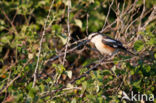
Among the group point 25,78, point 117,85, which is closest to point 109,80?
point 117,85

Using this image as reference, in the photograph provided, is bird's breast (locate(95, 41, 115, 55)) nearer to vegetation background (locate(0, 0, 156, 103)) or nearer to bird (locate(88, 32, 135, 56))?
bird (locate(88, 32, 135, 56))

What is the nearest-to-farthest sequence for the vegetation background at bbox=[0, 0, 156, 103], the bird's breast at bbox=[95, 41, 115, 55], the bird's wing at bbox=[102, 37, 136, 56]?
the vegetation background at bbox=[0, 0, 156, 103] → the bird's wing at bbox=[102, 37, 136, 56] → the bird's breast at bbox=[95, 41, 115, 55]

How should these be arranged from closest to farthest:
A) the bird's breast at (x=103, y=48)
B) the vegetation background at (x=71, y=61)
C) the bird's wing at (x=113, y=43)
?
the vegetation background at (x=71, y=61)
the bird's wing at (x=113, y=43)
the bird's breast at (x=103, y=48)

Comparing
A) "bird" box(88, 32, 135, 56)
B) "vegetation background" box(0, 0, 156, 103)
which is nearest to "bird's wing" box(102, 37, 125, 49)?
"bird" box(88, 32, 135, 56)

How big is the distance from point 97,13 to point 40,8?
1.37 metres

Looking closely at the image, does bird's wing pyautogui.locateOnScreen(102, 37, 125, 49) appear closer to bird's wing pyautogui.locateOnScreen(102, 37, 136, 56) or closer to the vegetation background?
bird's wing pyautogui.locateOnScreen(102, 37, 136, 56)

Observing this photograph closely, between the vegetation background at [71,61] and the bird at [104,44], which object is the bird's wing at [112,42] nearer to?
the bird at [104,44]

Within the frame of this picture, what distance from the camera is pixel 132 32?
496 cm

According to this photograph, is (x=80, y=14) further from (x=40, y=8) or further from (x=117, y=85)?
(x=117, y=85)

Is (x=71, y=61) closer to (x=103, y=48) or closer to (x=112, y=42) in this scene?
(x=103, y=48)

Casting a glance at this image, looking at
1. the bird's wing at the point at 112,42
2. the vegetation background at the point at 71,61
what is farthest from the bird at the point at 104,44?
the vegetation background at the point at 71,61

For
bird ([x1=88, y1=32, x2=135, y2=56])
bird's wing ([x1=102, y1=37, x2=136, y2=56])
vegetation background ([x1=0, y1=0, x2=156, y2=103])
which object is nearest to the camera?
vegetation background ([x1=0, y1=0, x2=156, y2=103])

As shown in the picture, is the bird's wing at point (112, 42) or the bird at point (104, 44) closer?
the bird's wing at point (112, 42)

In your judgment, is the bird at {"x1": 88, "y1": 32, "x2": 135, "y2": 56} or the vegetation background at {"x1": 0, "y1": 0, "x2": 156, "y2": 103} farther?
the bird at {"x1": 88, "y1": 32, "x2": 135, "y2": 56}
